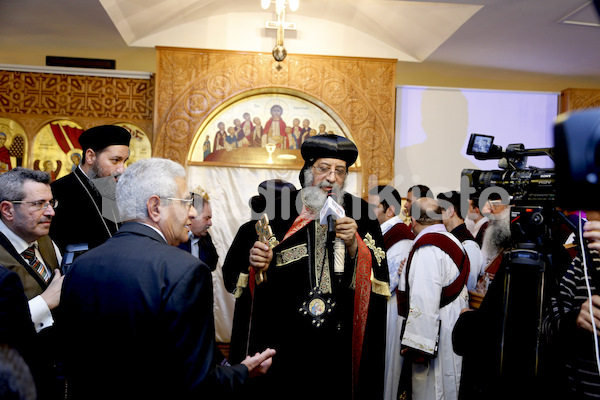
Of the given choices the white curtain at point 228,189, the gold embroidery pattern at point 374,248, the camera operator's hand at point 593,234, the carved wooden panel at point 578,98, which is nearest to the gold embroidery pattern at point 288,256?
the gold embroidery pattern at point 374,248

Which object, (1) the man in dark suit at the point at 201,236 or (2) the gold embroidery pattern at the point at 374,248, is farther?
(1) the man in dark suit at the point at 201,236

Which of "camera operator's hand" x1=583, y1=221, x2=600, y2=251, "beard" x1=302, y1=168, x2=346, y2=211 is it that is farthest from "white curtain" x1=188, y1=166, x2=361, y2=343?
"camera operator's hand" x1=583, y1=221, x2=600, y2=251

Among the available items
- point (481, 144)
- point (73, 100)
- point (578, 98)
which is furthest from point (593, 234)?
point (73, 100)

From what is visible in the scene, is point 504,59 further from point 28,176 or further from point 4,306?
point 4,306

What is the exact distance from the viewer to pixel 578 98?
7227mm

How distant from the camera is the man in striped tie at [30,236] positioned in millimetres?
2096

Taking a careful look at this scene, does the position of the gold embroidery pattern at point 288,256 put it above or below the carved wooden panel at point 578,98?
below

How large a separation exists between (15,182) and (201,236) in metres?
2.44

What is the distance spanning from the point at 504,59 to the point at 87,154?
6.18 m

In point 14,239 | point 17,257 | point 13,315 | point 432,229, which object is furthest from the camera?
point 432,229

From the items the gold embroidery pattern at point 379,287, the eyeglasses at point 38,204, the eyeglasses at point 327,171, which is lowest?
the gold embroidery pattern at point 379,287

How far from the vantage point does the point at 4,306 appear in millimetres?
1288

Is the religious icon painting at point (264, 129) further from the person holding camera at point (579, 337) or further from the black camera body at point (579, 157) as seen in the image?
the black camera body at point (579, 157)

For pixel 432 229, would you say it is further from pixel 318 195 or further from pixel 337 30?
pixel 337 30
